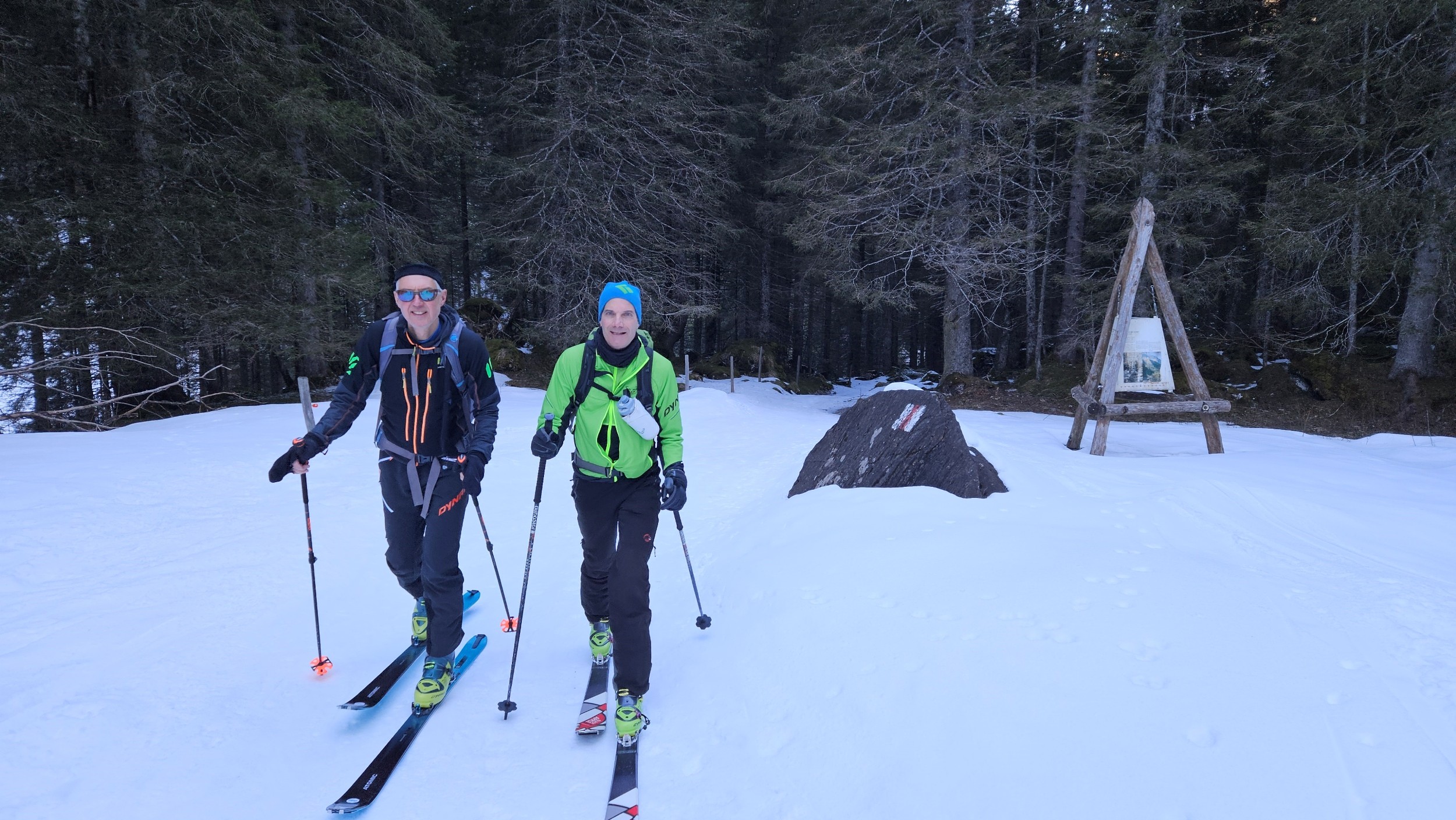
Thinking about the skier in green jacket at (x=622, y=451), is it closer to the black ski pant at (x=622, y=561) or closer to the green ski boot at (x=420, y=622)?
the black ski pant at (x=622, y=561)

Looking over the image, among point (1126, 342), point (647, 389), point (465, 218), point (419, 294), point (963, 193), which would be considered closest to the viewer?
point (647, 389)

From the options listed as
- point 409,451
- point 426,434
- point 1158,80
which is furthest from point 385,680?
point 1158,80

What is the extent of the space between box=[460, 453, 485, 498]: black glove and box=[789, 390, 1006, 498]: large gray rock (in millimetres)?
3780

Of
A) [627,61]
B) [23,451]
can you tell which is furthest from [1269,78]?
[23,451]

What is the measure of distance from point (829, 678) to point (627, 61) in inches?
781

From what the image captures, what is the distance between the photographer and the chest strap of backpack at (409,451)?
358 cm

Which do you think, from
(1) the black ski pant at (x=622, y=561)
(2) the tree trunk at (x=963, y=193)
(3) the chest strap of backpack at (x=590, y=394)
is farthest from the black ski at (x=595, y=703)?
(2) the tree trunk at (x=963, y=193)

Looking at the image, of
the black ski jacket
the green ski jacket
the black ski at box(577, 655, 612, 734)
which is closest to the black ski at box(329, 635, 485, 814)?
the black ski at box(577, 655, 612, 734)

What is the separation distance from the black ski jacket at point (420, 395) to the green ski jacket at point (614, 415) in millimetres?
441

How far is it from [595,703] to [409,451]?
1.82 m

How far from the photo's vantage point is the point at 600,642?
377cm

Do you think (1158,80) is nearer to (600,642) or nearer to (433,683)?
(600,642)

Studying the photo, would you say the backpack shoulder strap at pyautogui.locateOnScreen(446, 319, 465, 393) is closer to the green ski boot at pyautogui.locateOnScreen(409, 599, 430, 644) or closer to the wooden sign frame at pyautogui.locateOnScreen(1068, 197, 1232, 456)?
the green ski boot at pyautogui.locateOnScreen(409, 599, 430, 644)

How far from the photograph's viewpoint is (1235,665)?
272cm
